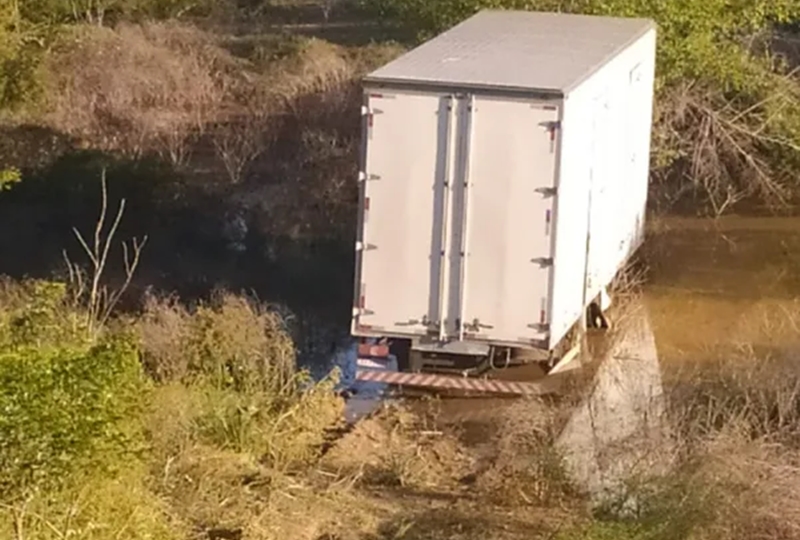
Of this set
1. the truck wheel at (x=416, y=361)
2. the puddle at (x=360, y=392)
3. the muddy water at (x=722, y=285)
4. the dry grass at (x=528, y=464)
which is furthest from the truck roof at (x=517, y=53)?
the muddy water at (x=722, y=285)


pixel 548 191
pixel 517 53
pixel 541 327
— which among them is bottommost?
pixel 541 327

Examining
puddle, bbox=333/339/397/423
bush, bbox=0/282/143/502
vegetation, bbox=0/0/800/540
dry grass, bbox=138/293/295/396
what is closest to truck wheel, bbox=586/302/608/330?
vegetation, bbox=0/0/800/540

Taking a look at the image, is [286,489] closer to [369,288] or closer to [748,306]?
[369,288]

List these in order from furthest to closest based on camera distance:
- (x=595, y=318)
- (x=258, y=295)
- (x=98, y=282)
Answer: (x=258, y=295)
(x=98, y=282)
(x=595, y=318)

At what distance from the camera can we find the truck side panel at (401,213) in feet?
46.8

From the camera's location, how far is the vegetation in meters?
10.1

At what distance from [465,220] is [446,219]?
177 millimetres

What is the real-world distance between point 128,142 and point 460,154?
1445 cm

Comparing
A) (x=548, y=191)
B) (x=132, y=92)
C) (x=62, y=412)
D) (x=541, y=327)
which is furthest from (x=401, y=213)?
(x=132, y=92)

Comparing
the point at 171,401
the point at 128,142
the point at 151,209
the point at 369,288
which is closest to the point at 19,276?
the point at 151,209

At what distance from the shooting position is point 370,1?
23.5m

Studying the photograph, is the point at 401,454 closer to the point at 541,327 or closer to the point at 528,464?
the point at 528,464

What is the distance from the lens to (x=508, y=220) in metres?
14.4

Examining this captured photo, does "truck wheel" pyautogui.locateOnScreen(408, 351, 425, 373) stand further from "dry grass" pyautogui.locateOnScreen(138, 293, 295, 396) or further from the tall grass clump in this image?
"dry grass" pyautogui.locateOnScreen(138, 293, 295, 396)
